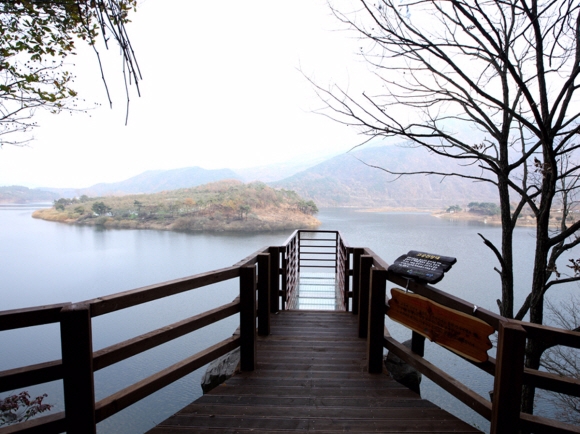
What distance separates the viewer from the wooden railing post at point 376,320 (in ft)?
7.67

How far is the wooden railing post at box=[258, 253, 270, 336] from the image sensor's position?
288 cm

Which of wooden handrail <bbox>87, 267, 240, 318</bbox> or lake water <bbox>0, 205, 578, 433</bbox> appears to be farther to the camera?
lake water <bbox>0, 205, 578, 433</bbox>

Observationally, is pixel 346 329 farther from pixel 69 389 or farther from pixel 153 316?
pixel 153 316

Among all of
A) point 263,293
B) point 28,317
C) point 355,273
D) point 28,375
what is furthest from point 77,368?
point 355,273

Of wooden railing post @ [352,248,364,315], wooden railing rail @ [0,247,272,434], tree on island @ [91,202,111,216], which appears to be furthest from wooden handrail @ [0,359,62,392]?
tree on island @ [91,202,111,216]

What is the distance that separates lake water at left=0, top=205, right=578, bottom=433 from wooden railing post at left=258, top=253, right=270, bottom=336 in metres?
4.06

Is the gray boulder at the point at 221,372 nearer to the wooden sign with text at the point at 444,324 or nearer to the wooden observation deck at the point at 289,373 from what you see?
the wooden observation deck at the point at 289,373

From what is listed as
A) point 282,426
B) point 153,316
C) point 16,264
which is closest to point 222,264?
point 153,316

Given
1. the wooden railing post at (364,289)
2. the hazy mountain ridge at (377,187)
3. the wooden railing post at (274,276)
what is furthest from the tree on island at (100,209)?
the wooden railing post at (364,289)

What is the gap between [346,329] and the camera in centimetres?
342

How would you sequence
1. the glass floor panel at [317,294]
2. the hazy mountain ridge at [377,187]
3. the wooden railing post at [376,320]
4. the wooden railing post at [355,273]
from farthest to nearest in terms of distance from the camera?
1. the hazy mountain ridge at [377,187]
2. the glass floor panel at [317,294]
3. the wooden railing post at [355,273]
4. the wooden railing post at [376,320]

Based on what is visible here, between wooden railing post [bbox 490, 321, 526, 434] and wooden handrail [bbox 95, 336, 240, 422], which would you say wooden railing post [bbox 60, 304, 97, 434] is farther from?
wooden railing post [bbox 490, 321, 526, 434]

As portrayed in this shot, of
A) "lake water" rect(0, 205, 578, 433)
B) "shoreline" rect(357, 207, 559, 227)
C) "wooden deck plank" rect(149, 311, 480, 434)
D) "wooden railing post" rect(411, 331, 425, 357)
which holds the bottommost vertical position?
"lake water" rect(0, 205, 578, 433)

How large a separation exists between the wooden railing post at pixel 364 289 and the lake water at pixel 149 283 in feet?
13.5
